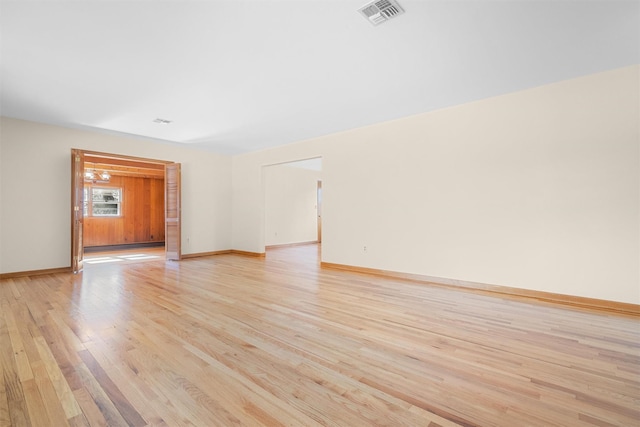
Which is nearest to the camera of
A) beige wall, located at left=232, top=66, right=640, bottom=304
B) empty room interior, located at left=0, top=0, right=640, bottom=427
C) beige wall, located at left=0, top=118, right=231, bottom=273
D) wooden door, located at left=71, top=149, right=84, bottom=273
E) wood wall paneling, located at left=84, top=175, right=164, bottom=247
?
empty room interior, located at left=0, top=0, right=640, bottom=427

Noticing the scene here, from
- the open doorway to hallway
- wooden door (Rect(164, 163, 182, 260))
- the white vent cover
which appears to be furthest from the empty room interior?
the open doorway to hallway

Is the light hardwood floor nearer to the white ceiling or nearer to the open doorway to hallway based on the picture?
the white ceiling

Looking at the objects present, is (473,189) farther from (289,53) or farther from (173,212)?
(173,212)

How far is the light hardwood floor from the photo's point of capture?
1484 millimetres

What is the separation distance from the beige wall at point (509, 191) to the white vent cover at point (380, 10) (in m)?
2.32

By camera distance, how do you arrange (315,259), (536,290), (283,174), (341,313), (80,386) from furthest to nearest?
(283,174) → (315,259) → (536,290) → (341,313) → (80,386)

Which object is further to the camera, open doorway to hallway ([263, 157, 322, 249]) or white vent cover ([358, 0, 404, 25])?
open doorway to hallway ([263, 157, 322, 249])

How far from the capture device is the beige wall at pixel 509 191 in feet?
10.1

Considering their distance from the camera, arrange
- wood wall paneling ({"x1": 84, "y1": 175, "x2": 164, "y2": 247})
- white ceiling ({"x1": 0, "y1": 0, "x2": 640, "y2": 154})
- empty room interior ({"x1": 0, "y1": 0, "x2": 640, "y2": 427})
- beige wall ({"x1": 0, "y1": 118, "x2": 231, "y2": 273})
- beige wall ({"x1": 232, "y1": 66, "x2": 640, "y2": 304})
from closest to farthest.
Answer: empty room interior ({"x1": 0, "y1": 0, "x2": 640, "y2": 427}) < white ceiling ({"x1": 0, "y1": 0, "x2": 640, "y2": 154}) < beige wall ({"x1": 232, "y1": 66, "x2": 640, "y2": 304}) < beige wall ({"x1": 0, "y1": 118, "x2": 231, "y2": 273}) < wood wall paneling ({"x1": 84, "y1": 175, "x2": 164, "y2": 247})

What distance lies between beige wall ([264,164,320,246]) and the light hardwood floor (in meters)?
5.23

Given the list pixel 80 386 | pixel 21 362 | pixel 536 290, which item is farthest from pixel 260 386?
pixel 536 290

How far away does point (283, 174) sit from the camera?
915cm

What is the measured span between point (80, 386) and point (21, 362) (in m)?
0.68

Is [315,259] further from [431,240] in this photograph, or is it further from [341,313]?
[341,313]
